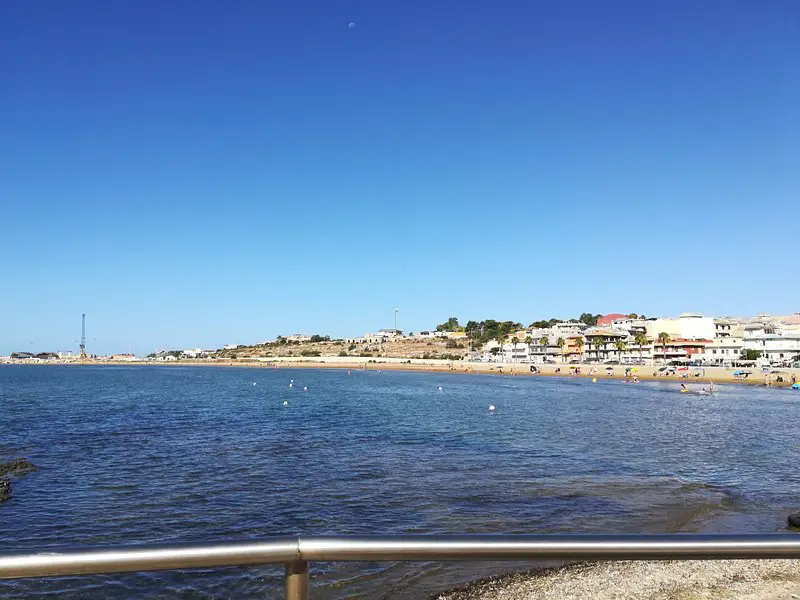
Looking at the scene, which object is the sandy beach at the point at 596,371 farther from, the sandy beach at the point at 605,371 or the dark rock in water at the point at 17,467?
the dark rock in water at the point at 17,467

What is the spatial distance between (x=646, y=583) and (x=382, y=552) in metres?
8.80

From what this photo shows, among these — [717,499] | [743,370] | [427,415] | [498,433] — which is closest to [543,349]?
[743,370]

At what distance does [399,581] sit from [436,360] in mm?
175841

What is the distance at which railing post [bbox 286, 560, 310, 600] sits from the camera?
5.89 ft

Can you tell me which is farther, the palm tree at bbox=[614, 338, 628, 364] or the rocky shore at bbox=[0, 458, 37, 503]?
the palm tree at bbox=[614, 338, 628, 364]

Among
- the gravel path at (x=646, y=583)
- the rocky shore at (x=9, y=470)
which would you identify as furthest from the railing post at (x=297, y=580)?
the rocky shore at (x=9, y=470)

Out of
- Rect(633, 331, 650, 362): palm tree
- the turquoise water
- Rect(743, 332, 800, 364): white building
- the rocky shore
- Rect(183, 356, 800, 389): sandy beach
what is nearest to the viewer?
the turquoise water

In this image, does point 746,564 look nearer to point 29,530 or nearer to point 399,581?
point 399,581

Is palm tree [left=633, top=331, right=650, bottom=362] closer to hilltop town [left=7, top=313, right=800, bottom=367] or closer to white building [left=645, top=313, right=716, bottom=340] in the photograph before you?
hilltop town [left=7, top=313, right=800, bottom=367]

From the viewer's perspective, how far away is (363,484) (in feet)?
60.8

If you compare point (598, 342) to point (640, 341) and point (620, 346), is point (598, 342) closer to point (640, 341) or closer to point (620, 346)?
point (620, 346)

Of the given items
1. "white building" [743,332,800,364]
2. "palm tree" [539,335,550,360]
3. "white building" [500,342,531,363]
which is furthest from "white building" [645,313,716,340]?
"white building" [500,342,531,363]

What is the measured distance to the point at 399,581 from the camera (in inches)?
413

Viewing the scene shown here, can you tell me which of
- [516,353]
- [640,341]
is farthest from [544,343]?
[640,341]
